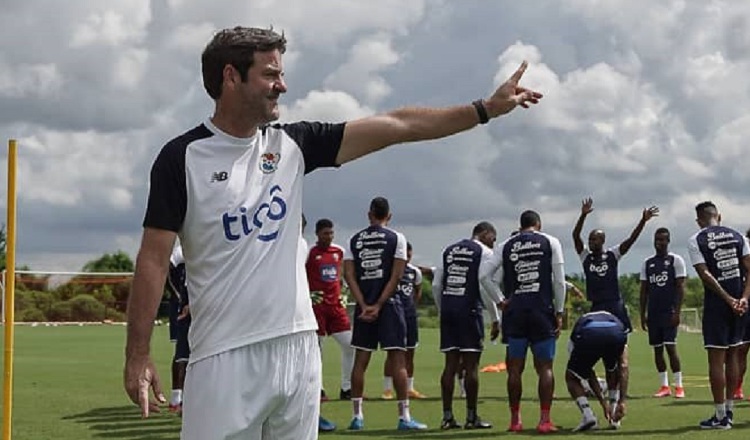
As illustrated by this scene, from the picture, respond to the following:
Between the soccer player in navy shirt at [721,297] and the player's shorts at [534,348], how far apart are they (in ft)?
5.47

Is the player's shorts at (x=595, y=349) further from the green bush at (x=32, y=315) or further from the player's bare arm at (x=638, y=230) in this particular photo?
the green bush at (x=32, y=315)

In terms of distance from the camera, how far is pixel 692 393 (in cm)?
1995

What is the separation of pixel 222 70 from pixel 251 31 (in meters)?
0.19

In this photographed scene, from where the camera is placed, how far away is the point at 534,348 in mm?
14203

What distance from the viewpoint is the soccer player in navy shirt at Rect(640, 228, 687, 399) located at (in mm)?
19109

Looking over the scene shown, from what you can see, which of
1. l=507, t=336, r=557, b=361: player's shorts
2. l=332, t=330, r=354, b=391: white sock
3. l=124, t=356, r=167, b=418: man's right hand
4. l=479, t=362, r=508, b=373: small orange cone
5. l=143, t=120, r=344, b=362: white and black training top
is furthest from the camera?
l=479, t=362, r=508, b=373: small orange cone

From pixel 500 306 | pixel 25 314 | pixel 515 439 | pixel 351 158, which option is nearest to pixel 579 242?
pixel 500 306

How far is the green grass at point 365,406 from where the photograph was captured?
14094 millimetres

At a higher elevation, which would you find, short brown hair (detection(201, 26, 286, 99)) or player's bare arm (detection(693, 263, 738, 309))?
short brown hair (detection(201, 26, 286, 99))

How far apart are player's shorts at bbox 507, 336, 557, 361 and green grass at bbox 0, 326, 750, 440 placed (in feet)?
2.63

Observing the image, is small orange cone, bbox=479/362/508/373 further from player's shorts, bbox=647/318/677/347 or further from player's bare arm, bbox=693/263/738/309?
player's bare arm, bbox=693/263/738/309

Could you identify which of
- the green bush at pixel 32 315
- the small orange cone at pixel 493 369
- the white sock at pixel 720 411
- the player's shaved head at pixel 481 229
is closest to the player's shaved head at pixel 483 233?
the player's shaved head at pixel 481 229

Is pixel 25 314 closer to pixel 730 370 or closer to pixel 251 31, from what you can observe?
pixel 730 370


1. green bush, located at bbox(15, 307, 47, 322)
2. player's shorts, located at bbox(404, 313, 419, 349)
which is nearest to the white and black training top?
player's shorts, located at bbox(404, 313, 419, 349)
